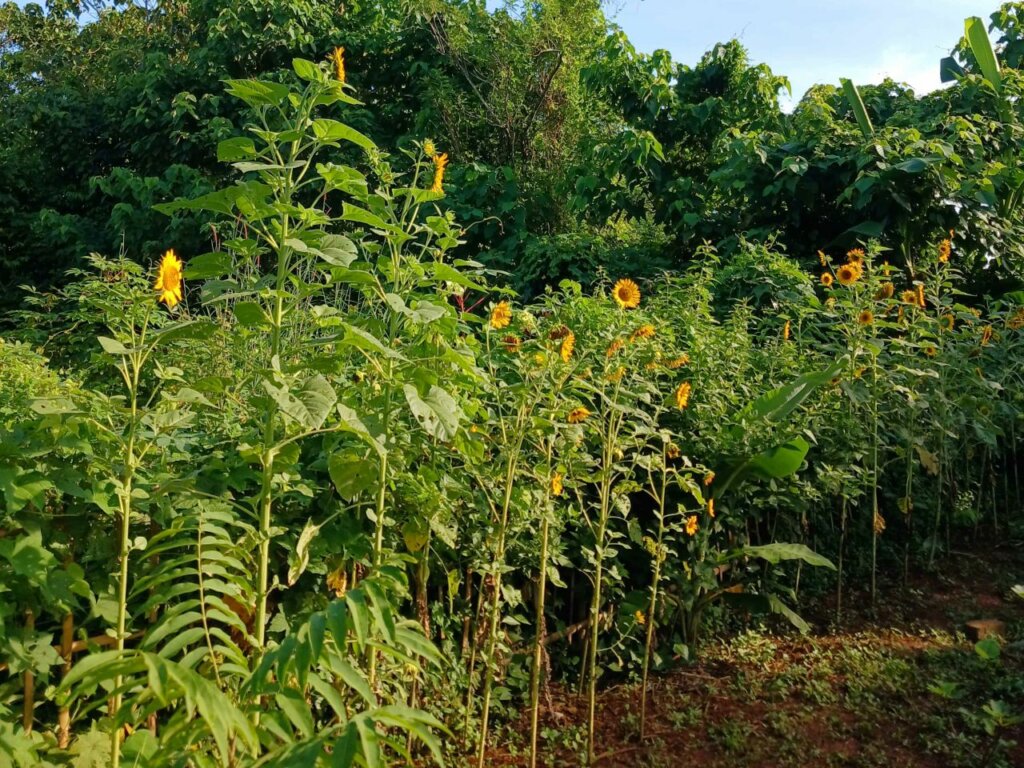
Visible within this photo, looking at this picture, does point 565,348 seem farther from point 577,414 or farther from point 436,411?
point 436,411

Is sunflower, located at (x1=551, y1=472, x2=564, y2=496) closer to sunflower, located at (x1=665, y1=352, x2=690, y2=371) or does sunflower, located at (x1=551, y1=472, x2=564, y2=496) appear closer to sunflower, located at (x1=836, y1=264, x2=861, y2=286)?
sunflower, located at (x1=665, y1=352, x2=690, y2=371)

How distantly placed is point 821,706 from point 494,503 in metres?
1.42

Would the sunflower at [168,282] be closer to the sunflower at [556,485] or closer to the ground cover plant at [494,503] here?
the ground cover plant at [494,503]

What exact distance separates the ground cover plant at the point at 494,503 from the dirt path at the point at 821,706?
0.01m

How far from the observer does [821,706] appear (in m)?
3.10

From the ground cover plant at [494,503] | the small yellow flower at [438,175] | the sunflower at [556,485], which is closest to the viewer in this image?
the ground cover plant at [494,503]

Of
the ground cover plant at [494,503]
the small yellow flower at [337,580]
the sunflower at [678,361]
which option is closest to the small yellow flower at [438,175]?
the ground cover plant at [494,503]

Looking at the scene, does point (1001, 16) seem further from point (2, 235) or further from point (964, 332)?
point (2, 235)

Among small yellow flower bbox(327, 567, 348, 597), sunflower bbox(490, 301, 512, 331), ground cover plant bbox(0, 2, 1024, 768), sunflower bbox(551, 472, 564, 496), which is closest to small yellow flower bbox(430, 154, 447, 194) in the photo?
ground cover plant bbox(0, 2, 1024, 768)

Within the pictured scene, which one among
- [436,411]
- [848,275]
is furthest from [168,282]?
[848,275]

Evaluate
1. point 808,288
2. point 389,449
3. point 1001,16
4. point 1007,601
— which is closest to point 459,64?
point 1001,16

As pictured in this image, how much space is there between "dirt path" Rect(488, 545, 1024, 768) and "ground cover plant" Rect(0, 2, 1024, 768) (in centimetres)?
1

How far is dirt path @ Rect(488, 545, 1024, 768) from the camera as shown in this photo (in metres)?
2.80

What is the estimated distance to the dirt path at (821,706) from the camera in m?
2.80
